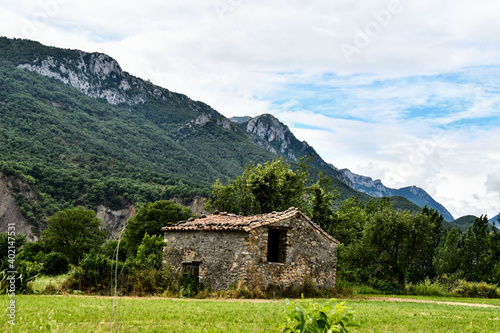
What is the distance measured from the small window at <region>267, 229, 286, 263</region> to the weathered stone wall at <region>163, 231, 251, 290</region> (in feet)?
6.70

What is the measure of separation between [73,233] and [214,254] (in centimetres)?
2788

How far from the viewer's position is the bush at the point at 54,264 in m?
17.5

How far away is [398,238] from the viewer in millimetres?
27984

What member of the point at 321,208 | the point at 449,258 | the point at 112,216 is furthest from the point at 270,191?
the point at 112,216

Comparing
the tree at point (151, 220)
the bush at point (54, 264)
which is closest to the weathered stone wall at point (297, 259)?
the bush at point (54, 264)

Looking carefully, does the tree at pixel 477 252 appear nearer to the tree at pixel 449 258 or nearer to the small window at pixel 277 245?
the tree at pixel 449 258

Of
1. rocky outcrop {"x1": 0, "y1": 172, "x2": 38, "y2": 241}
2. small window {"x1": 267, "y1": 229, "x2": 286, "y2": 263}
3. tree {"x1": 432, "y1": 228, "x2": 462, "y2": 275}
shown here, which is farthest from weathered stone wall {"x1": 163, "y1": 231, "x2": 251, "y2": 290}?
rocky outcrop {"x1": 0, "y1": 172, "x2": 38, "y2": 241}

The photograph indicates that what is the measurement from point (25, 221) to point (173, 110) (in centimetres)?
11464

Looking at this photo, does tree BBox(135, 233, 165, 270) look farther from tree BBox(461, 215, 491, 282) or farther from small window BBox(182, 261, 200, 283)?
tree BBox(461, 215, 491, 282)

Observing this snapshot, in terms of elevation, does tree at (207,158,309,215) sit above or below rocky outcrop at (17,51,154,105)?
below

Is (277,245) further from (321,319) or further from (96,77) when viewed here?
(96,77)

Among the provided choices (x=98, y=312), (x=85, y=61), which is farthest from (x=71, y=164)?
(x=85, y=61)

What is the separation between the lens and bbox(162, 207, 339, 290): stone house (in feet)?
55.9

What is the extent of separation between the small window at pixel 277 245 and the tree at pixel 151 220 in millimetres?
24818
